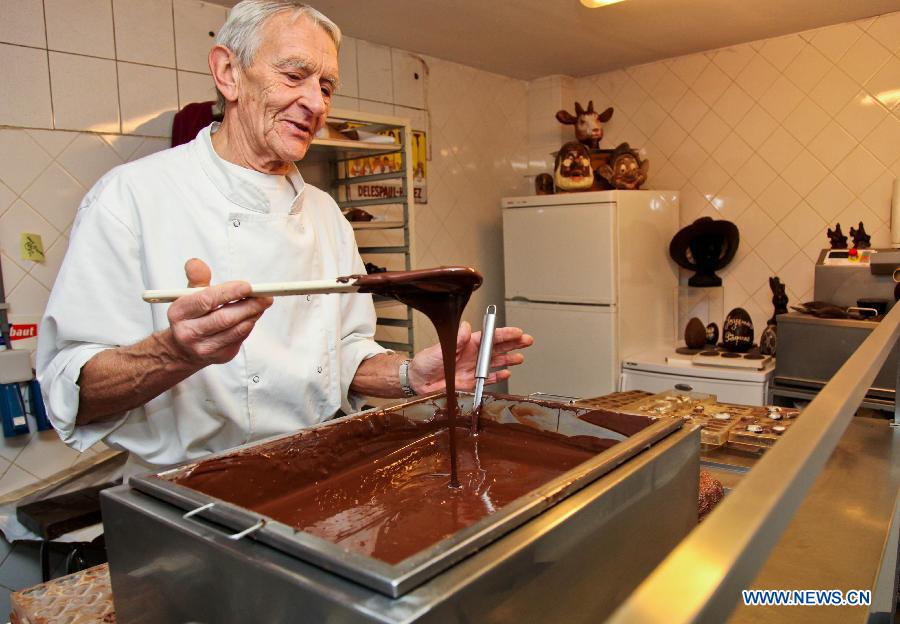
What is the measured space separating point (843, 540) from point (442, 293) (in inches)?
31.5

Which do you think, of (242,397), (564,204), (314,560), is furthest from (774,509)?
(564,204)

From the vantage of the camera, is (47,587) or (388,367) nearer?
(47,587)

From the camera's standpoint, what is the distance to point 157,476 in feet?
2.68

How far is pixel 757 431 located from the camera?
147 centimetres

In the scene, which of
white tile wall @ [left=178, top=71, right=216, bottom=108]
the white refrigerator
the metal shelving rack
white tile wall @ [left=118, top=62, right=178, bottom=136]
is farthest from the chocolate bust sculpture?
white tile wall @ [left=118, top=62, right=178, bottom=136]

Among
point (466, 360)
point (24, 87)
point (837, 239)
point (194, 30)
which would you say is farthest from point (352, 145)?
point (837, 239)

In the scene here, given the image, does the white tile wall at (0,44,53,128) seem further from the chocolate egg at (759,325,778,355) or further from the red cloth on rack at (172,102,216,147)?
the chocolate egg at (759,325,778,355)

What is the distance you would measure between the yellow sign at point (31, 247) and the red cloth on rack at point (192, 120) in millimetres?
544

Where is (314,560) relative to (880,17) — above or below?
below

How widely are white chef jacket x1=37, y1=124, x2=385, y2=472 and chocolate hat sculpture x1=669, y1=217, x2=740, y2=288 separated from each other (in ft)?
8.07

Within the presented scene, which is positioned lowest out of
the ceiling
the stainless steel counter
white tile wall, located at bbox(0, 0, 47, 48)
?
the stainless steel counter

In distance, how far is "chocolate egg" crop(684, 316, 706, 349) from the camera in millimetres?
3234

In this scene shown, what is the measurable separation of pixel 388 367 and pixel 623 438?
545mm

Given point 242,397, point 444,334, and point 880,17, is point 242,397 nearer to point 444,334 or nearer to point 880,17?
point 444,334
